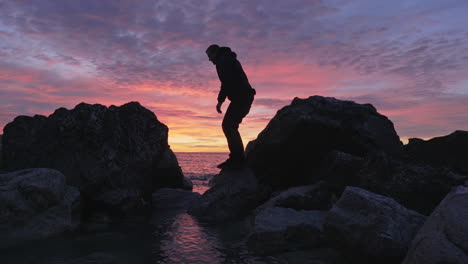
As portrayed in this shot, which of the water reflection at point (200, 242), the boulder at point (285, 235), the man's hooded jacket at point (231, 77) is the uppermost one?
the man's hooded jacket at point (231, 77)

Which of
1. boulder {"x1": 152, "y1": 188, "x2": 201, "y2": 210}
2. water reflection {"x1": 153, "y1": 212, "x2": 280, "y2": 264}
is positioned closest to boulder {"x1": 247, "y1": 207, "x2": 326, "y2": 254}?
water reflection {"x1": 153, "y1": 212, "x2": 280, "y2": 264}

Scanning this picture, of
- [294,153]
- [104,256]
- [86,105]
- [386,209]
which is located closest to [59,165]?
[86,105]

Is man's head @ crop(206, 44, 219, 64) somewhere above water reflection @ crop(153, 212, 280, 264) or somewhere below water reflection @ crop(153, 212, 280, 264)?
above

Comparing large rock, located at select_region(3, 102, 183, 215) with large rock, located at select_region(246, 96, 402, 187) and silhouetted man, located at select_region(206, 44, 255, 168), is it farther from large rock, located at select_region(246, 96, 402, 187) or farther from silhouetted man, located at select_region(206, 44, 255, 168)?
large rock, located at select_region(246, 96, 402, 187)

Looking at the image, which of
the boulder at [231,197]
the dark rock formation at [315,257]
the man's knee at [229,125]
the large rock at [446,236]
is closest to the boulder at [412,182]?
the dark rock formation at [315,257]

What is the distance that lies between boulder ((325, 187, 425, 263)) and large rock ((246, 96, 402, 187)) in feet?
9.21

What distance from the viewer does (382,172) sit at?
5.64 metres

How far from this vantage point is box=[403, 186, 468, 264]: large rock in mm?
3084

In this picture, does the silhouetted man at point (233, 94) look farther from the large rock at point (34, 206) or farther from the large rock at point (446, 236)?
the large rock at point (446, 236)

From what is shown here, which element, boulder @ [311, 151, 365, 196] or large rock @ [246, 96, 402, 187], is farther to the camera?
large rock @ [246, 96, 402, 187]

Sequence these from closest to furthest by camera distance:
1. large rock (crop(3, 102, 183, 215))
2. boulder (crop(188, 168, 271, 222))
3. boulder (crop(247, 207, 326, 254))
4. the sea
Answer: the sea < boulder (crop(247, 207, 326, 254)) < boulder (crop(188, 168, 271, 222)) < large rock (crop(3, 102, 183, 215))

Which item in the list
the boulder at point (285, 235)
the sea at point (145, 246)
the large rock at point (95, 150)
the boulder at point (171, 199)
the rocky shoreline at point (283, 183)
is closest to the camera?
the rocky shoreline at point (283, 183)

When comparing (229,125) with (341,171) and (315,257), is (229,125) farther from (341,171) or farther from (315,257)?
(315,257)

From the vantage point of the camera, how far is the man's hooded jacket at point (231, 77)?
309 inches
